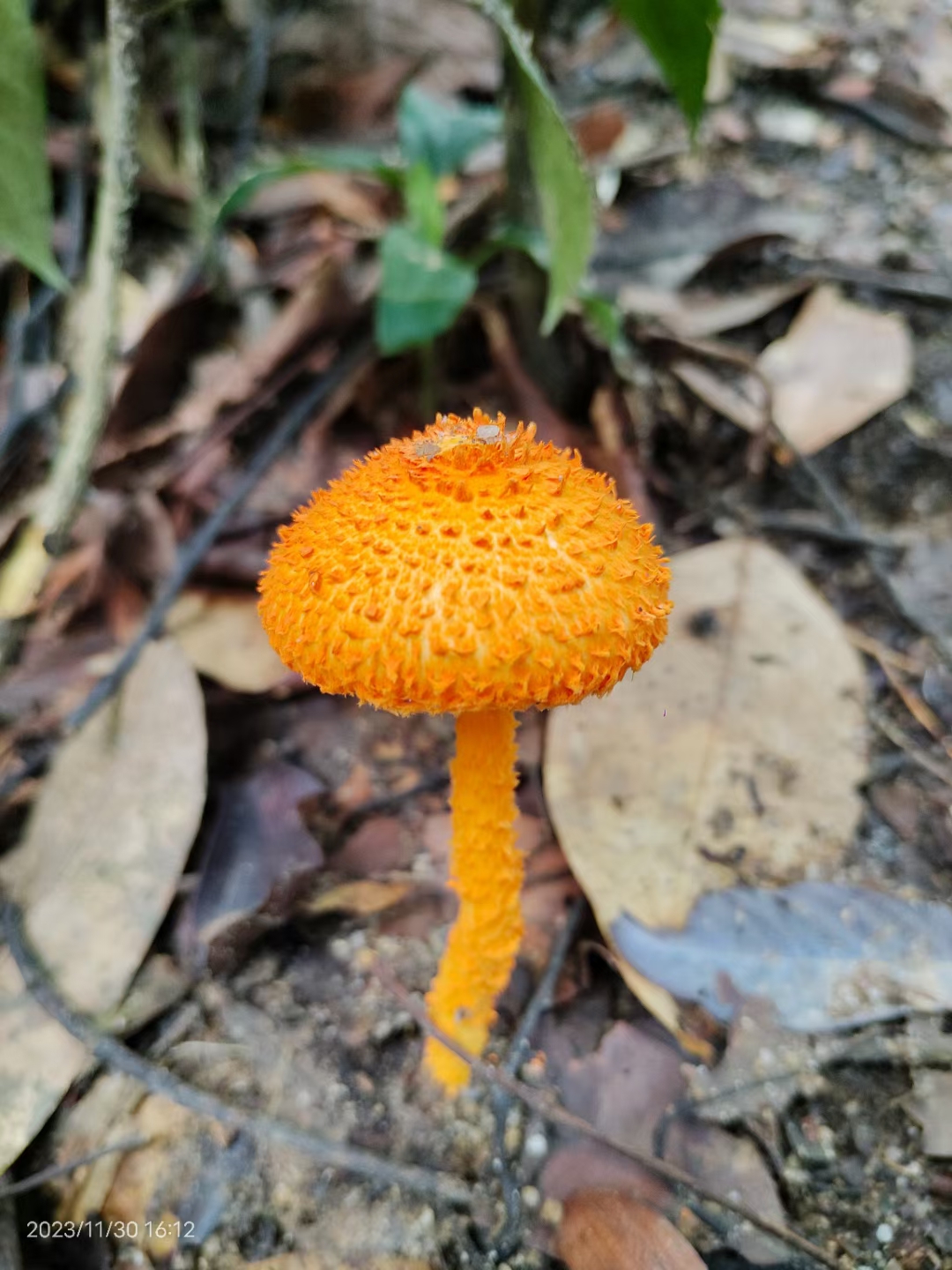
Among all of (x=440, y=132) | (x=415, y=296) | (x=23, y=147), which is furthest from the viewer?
(x=440, y=132)

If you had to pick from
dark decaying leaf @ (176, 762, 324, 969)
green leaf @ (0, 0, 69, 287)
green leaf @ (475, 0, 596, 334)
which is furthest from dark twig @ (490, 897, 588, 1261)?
green leaf @ (0, 0, 69, 287)

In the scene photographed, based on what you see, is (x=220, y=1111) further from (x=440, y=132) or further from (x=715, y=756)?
(x=440, y=132)

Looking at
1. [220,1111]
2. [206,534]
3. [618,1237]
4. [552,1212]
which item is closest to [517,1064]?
[552,1212]

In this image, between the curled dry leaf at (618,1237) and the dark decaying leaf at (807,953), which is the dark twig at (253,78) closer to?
the dark decaying leaf at (807,953)

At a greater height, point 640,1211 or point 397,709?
point 397,709

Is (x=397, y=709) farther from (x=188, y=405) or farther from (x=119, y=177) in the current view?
(x=188, y=405)

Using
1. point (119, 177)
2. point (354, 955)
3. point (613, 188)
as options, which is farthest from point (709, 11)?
point (354, 955)

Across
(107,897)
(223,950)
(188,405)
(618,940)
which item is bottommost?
(618,940)
